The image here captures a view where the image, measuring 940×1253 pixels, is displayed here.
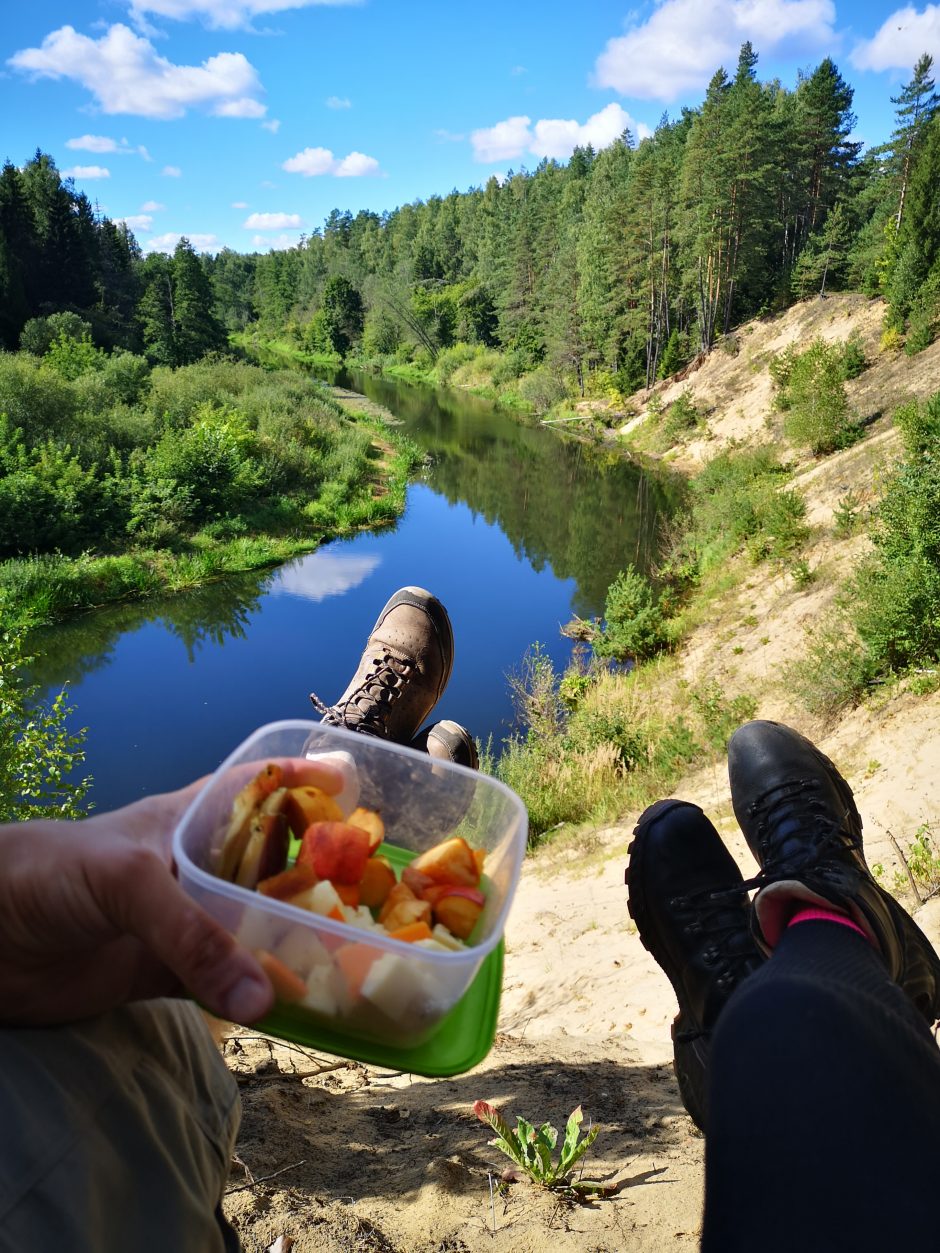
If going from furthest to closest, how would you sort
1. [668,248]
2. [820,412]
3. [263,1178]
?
[668,248] < [820,412] < [263,1178]

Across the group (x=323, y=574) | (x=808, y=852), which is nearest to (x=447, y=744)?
(x=808, y=852)

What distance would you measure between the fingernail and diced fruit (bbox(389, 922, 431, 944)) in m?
0.16

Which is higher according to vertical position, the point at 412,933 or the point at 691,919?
the point at 412,933

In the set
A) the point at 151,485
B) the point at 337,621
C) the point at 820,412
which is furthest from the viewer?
the point at 151,485

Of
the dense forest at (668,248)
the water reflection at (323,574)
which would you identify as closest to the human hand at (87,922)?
the water reflection at (323,574)

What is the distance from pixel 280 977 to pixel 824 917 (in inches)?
54.0

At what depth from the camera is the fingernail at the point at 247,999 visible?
90 cm

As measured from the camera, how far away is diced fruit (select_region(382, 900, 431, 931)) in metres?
0.93

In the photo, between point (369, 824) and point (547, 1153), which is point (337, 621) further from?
point (369, 824)

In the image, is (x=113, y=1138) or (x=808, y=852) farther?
(x=808, y=852)

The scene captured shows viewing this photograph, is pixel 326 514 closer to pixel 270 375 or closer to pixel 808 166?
pixel 270 375

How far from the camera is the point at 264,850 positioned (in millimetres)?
956

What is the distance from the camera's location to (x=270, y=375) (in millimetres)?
29312

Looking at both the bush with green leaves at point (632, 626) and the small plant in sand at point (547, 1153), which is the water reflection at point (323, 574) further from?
the small plant in sand at point (547, 1153)
